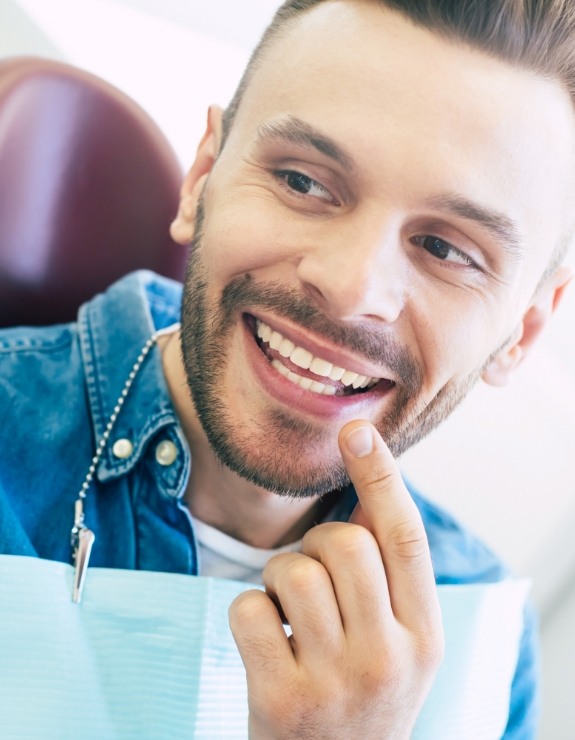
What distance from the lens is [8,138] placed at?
2.89 feet

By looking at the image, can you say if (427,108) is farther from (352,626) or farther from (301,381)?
(352,626)

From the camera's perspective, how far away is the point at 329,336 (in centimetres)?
68

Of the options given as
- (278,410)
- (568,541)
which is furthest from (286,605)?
(568,541)

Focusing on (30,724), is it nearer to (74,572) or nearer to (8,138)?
(74,572)

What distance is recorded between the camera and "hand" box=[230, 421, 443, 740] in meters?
0.56

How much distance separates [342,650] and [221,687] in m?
0.25

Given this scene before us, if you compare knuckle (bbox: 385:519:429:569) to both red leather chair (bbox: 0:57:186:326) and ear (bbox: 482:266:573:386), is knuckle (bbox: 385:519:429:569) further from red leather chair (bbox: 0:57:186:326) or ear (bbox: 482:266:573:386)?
red leather chair (bbox: 0:57:186:326)

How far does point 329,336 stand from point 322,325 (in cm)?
1

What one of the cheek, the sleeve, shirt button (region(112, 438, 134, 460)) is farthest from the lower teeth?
the sleeve

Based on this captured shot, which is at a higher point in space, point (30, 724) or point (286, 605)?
point (286, 605)

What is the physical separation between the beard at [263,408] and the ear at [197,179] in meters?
0.08

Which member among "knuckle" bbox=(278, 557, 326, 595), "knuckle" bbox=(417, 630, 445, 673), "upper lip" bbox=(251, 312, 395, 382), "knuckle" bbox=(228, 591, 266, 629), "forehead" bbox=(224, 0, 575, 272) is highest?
"forehead" bbox=(224, 0, 575, 272)

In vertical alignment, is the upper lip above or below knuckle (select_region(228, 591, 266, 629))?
above

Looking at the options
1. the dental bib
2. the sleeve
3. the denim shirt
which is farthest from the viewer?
the sleeve
